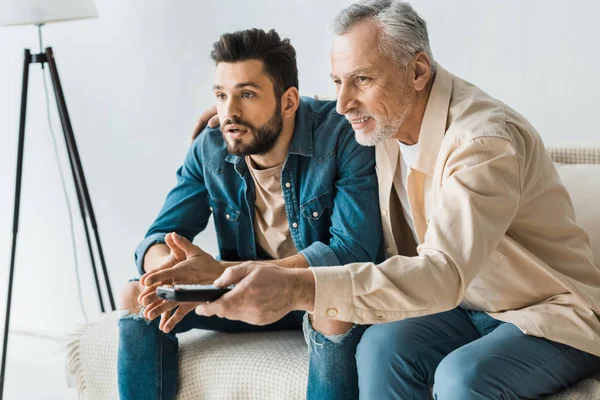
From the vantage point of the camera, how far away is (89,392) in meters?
2.20

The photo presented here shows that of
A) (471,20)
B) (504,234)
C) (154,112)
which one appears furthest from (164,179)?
(504,234)

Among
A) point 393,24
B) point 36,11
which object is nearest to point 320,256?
point 393,24

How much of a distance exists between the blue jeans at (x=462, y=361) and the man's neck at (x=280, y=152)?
577 mm

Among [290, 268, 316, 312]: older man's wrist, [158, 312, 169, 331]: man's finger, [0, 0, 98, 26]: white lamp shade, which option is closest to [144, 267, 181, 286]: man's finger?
[158, 312, 169, 331]: man's finger

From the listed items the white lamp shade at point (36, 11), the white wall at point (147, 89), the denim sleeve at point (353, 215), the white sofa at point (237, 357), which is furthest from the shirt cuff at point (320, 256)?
the white lamp shade at point (36, 11)

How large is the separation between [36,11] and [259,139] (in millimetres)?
1014

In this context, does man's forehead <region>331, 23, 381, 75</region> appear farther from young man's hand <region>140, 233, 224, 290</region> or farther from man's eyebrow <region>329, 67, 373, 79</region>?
young man's hand <region>140, 233, 224, 290</region>

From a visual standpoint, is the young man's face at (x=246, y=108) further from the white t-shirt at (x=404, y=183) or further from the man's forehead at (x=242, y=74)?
the white t-shirt at (x=404, y=183)

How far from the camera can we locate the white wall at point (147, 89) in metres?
2.32

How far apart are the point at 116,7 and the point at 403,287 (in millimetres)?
2113

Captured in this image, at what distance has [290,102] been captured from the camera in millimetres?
2156

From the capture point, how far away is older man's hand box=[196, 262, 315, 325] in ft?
4.39

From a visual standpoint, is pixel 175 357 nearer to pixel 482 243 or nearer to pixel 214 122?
pixel 214 122

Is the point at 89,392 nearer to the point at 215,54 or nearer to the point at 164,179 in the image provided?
the point at 215,54
